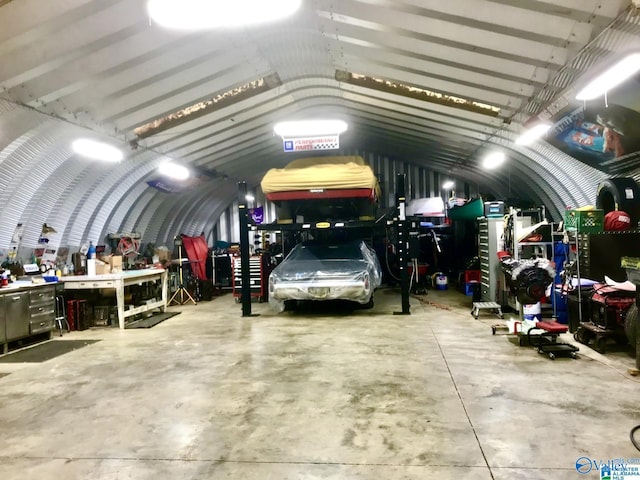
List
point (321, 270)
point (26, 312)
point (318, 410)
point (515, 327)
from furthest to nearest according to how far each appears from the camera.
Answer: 1. point (321, 270)
2. point (26, 312)
3. point (515, 327)
4. point (318, 410)

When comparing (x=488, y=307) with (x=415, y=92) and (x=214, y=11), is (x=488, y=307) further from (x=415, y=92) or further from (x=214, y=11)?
(x=214, y=11)

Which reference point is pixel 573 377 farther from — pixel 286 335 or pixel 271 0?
pixel 271 0

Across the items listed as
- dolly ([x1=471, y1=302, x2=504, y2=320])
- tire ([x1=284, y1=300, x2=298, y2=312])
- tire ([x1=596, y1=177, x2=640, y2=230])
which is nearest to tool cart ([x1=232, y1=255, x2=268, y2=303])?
tire ([x1=284, y1=300, x2=298, y2=312])

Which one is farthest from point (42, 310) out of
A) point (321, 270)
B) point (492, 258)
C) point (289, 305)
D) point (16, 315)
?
point (492, 258)

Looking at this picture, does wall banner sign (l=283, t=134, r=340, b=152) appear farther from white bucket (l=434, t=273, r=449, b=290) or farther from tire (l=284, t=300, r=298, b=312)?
white bucket (l=434, t=273, r=449, b=290)

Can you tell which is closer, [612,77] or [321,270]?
[612,77]

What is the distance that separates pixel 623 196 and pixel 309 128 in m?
4.80

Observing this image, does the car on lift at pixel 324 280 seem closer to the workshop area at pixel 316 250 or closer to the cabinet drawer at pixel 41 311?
the workshop area at pixel 316 250

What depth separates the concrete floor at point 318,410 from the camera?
256 cm

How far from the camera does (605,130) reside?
5.00 meters

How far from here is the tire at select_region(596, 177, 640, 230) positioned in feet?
17.1

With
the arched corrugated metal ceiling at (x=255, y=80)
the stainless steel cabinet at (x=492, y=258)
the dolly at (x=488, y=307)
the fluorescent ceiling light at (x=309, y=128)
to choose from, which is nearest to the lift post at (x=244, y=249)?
the fluorescent ceiling light at (x=309, y=128)

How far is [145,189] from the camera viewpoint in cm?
863

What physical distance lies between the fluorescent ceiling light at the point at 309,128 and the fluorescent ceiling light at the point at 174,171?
2367 millimetres
